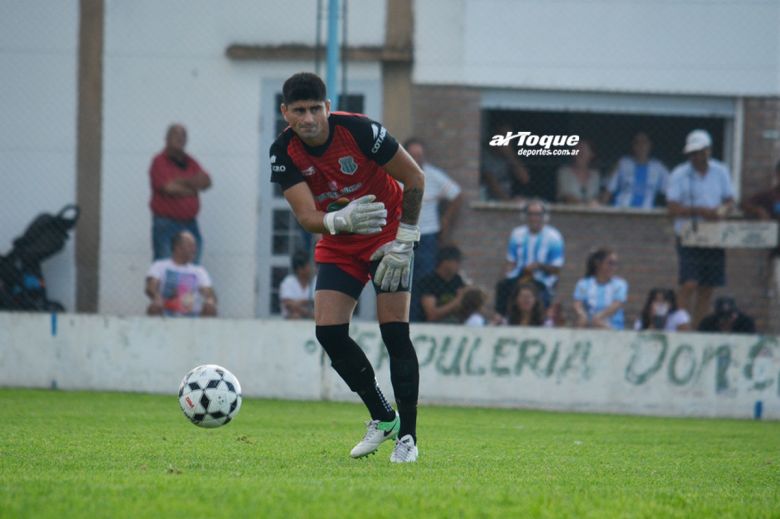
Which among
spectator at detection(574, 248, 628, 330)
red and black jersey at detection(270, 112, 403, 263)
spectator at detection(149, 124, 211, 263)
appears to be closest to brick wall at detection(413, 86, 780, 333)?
spectator at detection(574, 248, 628, 330)

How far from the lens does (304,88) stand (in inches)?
281

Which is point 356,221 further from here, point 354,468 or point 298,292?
point 298,292

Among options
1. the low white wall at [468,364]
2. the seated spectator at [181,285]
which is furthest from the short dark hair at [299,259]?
the seated spectator at [181,285]

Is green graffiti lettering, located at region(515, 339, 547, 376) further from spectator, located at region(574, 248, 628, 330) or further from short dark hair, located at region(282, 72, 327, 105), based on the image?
short dark hair, located at region(282, 72, 327, 105)

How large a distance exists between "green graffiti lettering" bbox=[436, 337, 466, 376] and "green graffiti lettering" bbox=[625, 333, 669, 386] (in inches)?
68.9

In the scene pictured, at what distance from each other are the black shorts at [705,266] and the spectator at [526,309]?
1638 millimetres

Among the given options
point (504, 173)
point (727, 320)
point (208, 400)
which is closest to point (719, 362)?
point (727, 320)

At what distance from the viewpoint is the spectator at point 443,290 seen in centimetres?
1387

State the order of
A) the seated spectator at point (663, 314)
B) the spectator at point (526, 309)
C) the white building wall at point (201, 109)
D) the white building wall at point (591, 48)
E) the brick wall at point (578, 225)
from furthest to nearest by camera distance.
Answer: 1. the white building wall at point (591, 48)
2. the white building wall at point (201, 109)
3. the brick wall at point (578, 225)
4. the seated spectator at point (663, 314)
5. the spectator at point (526, 309)

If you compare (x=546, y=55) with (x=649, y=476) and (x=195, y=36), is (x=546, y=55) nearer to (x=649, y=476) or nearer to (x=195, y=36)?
(x=195, y=36)

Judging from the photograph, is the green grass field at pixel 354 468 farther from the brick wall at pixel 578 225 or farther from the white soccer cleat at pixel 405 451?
the brick wall at pixel 578 225

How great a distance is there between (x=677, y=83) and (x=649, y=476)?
1021 cm

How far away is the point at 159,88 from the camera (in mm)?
15836

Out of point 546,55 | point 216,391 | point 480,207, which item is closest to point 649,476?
point 216,391
